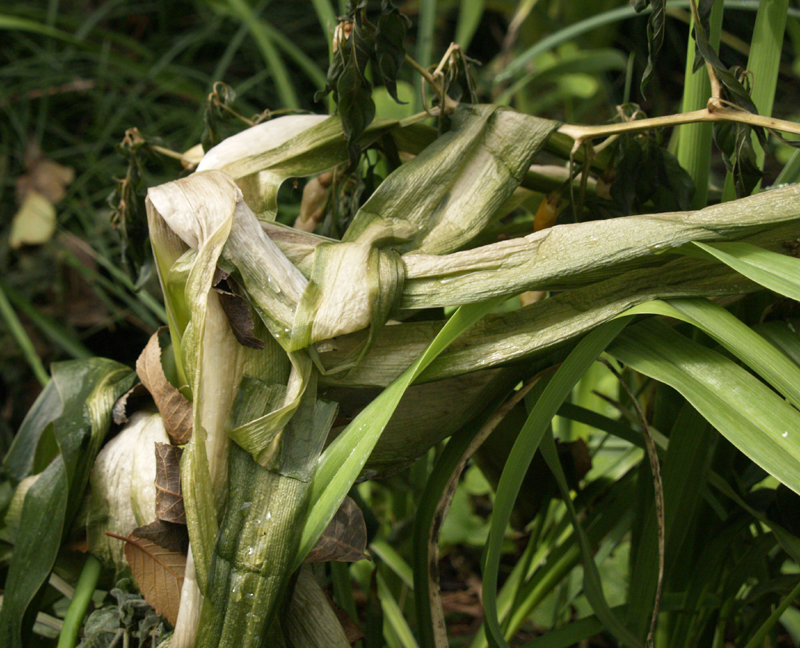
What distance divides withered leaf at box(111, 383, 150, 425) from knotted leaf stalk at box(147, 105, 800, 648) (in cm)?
9

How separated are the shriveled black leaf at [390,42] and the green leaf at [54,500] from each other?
363 millimetres

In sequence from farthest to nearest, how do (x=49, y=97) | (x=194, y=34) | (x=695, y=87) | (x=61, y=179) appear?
(x=194, y=34)
(x=49, y=97)
(x=61, y=179)
(x=695, y=87)

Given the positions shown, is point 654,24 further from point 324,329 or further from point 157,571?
point 157,571

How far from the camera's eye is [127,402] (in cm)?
53

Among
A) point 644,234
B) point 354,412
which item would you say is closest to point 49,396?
point 354,412

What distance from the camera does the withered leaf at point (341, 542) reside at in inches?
16.0

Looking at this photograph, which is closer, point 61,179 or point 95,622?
point 95,622

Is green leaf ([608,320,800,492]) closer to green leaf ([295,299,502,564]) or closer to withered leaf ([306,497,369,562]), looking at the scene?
green leaf ([295,299,502,564])

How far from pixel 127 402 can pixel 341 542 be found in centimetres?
25

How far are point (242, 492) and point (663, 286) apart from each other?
328mm

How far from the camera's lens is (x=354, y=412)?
0.47 m

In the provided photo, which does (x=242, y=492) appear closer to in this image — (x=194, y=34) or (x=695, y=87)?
(x=695, y=87)

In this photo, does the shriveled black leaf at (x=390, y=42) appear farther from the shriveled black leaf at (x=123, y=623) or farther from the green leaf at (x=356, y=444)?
the shriveled black leaf at (x=123, y=623)

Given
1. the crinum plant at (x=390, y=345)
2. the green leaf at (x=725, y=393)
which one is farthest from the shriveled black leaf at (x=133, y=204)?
the green leaf at (x=725, y=393)
